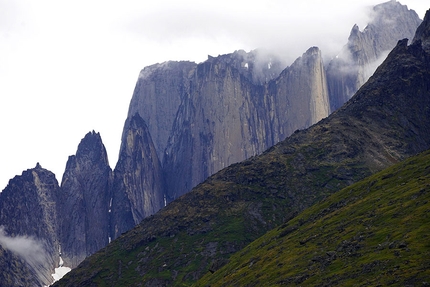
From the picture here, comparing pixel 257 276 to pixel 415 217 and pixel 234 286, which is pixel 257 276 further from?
pixel 415 217

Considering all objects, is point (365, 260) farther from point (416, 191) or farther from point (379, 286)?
point (416, 191)

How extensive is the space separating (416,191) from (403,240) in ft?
146

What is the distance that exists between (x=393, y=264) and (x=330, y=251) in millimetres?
36722

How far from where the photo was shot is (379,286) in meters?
123

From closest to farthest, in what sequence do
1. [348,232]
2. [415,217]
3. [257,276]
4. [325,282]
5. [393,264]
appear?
[393,264]
[325,282]
[415,217]
[348,232]
[257,276]

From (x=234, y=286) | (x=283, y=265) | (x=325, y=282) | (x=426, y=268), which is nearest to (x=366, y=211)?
(x=283, y=265)

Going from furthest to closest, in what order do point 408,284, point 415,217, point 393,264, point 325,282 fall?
point 415,217 < point 325,282 < point 393,264 < point 408,284

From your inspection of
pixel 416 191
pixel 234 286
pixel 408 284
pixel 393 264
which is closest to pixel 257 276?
pixel 234 286

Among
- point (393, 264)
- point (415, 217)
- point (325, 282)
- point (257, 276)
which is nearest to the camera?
point (393, 264)

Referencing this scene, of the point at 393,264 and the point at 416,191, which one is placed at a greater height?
the point at 416,191

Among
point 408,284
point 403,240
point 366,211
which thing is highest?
point 366,211

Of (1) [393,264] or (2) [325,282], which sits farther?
(2) [325,282]

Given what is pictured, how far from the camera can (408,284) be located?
11862 cm

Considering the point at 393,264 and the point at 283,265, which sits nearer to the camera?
the point at 393,264
